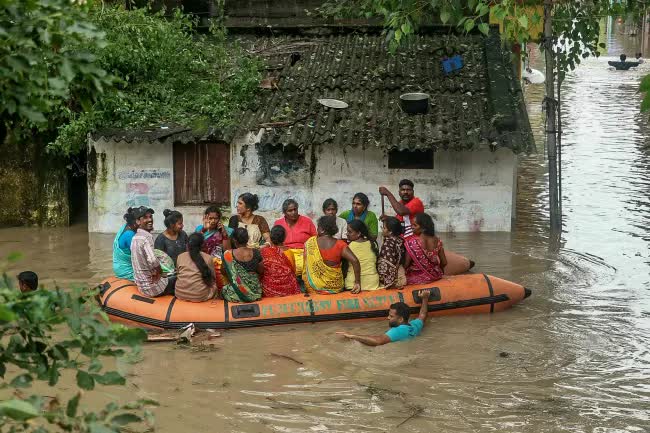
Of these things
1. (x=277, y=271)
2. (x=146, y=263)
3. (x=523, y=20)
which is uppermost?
(x=523, y=20)

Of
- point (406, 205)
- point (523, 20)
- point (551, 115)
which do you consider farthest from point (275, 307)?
point (551, 115)

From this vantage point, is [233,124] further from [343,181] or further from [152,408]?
[152,408]

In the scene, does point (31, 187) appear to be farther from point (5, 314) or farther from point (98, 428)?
point (5, 314)

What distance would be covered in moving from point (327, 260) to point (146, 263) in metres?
1.84

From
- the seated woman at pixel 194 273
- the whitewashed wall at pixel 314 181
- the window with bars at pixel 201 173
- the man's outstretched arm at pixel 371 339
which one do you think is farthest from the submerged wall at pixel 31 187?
the man's outstretched arm at pixel 371 339

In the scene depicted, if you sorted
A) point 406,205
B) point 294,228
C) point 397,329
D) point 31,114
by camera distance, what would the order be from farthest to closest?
point 406,205 → point 294,228 → point 397,329 → point 31,114

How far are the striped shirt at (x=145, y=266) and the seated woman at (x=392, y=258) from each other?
226 centimetres

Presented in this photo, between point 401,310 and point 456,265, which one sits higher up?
point 456,265

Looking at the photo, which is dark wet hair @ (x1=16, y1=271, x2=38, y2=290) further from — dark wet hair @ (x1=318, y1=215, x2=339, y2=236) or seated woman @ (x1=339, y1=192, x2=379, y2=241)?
seated woman @ (x1=339, y1=192, x2=379, y2=241)

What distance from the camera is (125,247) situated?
981cm

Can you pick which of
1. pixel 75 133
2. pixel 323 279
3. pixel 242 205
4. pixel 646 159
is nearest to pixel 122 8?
pixel 75 133

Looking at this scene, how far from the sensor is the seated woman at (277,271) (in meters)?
9.62

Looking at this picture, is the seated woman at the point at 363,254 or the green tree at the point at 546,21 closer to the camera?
the seated woman at the point at 363,254

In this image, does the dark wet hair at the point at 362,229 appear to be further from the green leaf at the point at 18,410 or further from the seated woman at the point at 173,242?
the green leaf at the point at 18,410
